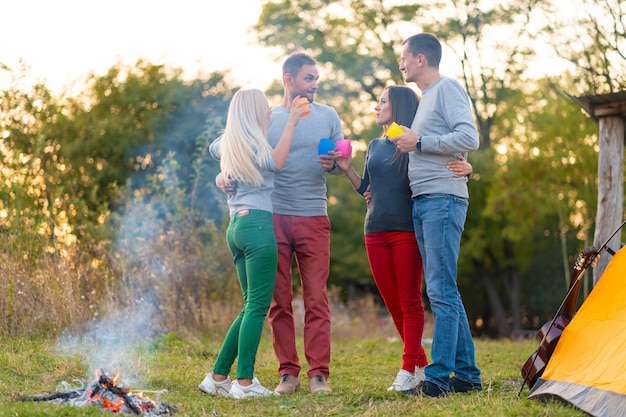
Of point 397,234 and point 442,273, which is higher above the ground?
point 397,234

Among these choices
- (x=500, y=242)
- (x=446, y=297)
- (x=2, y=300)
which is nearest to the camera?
(x=446, y=297)

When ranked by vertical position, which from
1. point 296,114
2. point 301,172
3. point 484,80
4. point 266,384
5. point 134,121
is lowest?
point 266,384

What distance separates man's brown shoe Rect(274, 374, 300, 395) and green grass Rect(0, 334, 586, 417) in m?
0.06

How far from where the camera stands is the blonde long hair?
461 cm

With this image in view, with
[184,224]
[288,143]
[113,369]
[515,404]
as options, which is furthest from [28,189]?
[515,404]

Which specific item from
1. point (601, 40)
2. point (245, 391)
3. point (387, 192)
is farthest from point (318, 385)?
point (601, 40)

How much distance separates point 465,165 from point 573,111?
17269 millimetres

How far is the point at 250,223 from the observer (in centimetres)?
461

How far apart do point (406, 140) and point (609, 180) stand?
302 cm

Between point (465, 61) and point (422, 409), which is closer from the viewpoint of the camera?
point (422, 409)

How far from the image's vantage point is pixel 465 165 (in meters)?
4.56

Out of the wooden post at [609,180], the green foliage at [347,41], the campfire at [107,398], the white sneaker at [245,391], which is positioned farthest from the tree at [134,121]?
the campfire at [107,398]

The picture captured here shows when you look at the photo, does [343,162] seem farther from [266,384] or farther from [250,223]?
[266,384]

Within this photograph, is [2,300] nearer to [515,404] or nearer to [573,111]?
[515,404]
